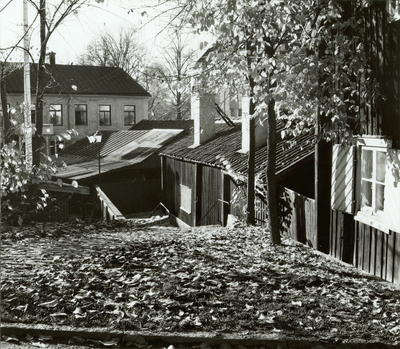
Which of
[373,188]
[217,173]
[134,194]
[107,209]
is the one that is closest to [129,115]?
[134,194]

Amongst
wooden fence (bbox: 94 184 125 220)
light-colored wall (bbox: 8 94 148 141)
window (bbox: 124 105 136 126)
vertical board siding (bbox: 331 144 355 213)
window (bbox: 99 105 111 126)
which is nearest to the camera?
vertical board siding (bbox: 331 144 355 213)

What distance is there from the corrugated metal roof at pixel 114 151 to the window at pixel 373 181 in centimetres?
1758

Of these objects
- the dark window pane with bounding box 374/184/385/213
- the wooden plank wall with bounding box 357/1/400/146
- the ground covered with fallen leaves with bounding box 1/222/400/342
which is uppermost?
the wooden plank wall with bounding box 357/1/400/146

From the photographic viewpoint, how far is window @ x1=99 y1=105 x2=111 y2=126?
44.5 m

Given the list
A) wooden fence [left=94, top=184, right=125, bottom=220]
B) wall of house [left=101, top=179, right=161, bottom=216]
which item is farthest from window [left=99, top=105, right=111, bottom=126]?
wooden fence [left=94, top=184, right=125, bottom=220]

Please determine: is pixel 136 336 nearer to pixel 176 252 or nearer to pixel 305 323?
pixel 305 323

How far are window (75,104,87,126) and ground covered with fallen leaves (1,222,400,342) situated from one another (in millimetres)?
34736

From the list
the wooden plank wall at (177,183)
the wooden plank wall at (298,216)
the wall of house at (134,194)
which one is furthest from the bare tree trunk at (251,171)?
the wall of house at (134,194)

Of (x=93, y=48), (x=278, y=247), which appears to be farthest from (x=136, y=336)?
(x=93, y=48)

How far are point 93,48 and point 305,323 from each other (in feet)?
186

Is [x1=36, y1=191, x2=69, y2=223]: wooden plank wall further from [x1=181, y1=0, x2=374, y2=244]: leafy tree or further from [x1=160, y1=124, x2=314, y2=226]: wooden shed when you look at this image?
[x1=181, y1=0, x2=374, y2=244]: leafy tree

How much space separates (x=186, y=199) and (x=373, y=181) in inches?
527

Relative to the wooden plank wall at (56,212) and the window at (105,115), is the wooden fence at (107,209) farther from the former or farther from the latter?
the window at (105,115)

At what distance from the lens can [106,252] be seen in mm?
9641
